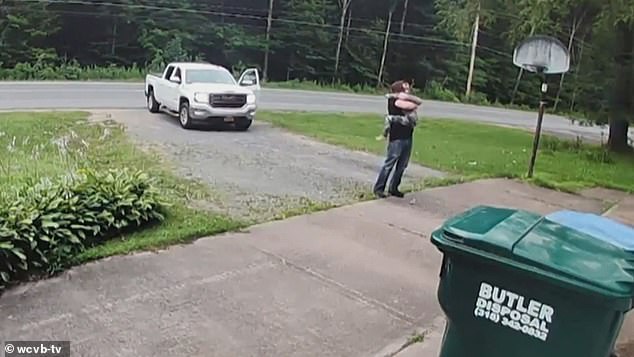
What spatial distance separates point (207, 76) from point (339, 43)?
2256 cm

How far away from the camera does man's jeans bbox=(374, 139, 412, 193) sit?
27.9ft

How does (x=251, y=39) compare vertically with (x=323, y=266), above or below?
above

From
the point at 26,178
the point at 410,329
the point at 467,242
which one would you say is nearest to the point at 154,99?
the point at 26,178

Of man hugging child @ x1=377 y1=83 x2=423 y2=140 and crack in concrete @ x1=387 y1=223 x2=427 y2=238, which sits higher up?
man hugging child @ x1=377 y1=83 x2=423 y2=140

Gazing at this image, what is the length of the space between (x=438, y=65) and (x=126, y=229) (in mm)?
37337

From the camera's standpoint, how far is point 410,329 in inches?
176

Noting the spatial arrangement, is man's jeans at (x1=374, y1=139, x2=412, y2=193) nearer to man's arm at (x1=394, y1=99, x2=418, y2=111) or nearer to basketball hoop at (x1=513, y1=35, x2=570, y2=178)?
man's arm at (x1=394, y1=99, x2=418, y2=111)

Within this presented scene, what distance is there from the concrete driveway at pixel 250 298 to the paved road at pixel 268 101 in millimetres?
14309

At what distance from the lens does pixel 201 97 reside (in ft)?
50.8

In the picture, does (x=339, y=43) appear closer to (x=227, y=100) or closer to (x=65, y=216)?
(x=227, y=100)

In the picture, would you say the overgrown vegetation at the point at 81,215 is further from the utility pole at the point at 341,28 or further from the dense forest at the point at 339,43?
the utility pole at the point at 341,28

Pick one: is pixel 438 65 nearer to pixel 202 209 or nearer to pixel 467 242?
pixel 202 209

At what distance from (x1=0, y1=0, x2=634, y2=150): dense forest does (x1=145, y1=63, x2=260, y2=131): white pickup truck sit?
7083 mm

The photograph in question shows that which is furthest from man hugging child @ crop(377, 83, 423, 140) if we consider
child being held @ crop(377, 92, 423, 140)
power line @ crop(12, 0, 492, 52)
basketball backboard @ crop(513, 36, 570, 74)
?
power line @ crop(12, 0, 492, 52)
